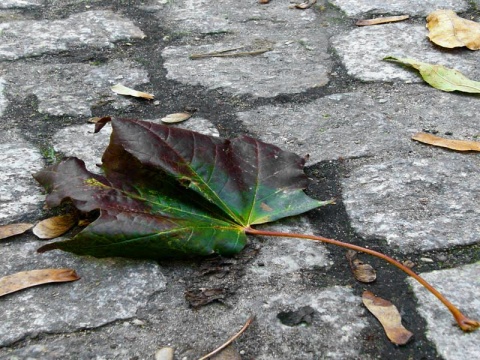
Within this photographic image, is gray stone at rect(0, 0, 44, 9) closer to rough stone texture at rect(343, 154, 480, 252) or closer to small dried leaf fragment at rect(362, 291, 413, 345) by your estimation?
rough stone texture at rect(343, 154, 480, 252)

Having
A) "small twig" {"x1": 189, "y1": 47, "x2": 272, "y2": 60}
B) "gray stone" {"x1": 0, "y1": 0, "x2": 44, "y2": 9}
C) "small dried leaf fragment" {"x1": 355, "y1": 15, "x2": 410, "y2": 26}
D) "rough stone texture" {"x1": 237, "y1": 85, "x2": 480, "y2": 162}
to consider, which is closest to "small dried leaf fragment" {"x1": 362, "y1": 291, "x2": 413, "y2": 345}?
"rough stone texture" {"x1": 237, "y1": 85, "x2": 480, "y2": 162}

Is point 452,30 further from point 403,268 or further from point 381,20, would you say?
point 403,268

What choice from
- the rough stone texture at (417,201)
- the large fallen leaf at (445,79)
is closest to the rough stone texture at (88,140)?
the rough stone texture at (417,201)

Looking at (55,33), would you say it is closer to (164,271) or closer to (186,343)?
(164,271)

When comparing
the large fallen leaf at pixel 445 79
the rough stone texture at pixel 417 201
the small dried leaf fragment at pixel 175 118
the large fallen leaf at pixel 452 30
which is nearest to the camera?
the rough stone texture at pixel 417 201

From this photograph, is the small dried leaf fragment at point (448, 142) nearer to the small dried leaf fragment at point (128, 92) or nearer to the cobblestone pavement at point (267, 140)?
the cobblestone pavement at point (267, 140)
